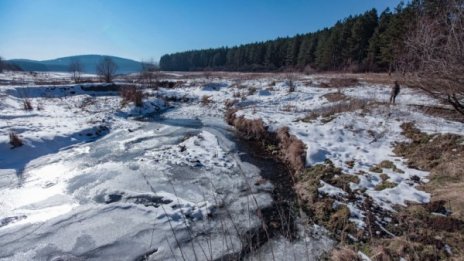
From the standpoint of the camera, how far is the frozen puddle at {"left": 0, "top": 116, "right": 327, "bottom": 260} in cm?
388

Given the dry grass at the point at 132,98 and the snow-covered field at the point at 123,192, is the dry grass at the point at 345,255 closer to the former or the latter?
the snow-covered field at the point at 123,192

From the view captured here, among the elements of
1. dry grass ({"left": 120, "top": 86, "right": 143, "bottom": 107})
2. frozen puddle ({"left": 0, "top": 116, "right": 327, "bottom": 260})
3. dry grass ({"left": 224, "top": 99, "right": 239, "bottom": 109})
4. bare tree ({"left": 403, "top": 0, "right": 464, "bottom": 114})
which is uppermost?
bare tree ({"left": 403, "top": 0, "right": 464, "bottom": 114})

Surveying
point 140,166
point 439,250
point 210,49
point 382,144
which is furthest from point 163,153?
point 210,49

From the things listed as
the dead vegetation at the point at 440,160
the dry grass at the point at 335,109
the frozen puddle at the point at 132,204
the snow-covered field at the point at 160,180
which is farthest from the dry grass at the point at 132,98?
the dead vegetation at the point at 440,160

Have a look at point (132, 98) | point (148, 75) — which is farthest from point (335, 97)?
point (148, 75)

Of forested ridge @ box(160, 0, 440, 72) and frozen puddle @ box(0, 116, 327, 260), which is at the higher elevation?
forested ridge @ box(160, 0, 440, 72)

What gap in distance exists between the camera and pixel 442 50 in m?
3.37

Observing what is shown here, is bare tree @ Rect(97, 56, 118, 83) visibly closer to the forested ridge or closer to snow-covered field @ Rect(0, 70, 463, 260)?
snow-covered field @ Rect(0, 70, 463, 260)

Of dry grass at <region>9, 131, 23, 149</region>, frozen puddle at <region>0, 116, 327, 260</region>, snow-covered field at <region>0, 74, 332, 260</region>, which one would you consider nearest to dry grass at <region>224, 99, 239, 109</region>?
snow-covered field at <region>0, 74, 332, 260</region>

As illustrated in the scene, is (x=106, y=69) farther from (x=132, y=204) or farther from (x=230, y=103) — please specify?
(x=132, y=204)

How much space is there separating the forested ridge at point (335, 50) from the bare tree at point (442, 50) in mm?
972

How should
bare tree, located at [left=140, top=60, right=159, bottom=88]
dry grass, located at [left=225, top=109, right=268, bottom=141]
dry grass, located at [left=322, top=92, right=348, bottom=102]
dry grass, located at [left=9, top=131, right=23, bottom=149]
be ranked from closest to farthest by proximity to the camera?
dry grass, located at [left=9, top=131, right=23, bottom=149] → dry grass, located at [left=225, top=109, right=268, bottom=141] → dry grass, located at [left=322, top=92, right=348, bottom=102] → bare tree, located at [left=140, top=60, right=159, bottom=88]

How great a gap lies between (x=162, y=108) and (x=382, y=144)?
13.8 metres

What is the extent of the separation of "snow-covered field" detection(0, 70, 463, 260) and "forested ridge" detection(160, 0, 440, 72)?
128 inches
